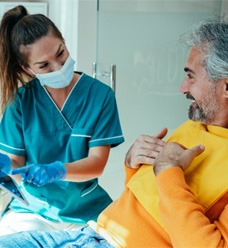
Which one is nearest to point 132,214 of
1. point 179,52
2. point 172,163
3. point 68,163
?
point 172,163

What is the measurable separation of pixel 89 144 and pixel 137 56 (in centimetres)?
151

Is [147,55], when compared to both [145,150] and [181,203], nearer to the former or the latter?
[145,150]

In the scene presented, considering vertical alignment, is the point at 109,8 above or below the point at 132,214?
above

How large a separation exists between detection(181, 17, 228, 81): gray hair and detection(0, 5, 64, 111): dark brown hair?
0.52 meters

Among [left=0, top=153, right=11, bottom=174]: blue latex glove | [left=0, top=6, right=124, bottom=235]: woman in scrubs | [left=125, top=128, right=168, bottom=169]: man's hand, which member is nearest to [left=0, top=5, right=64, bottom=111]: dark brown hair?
[left=0, top=6, right=124, bottom=235]: woman in scrubs

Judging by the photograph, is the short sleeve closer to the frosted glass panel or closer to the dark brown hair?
the dark brown hair

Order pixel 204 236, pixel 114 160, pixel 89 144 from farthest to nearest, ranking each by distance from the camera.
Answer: pixel 114 160
pixel 89 144
pixel 204 236

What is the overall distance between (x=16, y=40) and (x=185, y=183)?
31.9 inches

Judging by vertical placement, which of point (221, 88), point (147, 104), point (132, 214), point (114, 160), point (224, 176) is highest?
point (221, 88)

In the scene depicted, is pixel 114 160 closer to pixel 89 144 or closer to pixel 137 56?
pixel 137 56

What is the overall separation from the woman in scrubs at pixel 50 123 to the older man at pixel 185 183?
0.22 m

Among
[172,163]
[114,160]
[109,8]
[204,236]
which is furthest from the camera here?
[114,160]

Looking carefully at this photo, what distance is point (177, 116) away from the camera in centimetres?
328

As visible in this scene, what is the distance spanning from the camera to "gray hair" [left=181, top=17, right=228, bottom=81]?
125 centimetres
